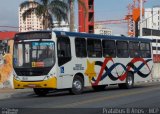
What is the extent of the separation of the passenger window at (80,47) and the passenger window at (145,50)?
6486mm

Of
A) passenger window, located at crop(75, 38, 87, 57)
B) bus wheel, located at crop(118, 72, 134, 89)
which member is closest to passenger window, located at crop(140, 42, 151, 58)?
bus wheel, located at crop(118, 72, 134, 89)

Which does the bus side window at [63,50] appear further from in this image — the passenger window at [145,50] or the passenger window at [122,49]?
the passenger window at [145,50]

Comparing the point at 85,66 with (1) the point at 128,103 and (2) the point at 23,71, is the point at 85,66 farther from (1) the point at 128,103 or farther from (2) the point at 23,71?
(1) the point at 128,103

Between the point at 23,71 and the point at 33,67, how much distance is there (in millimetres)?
597

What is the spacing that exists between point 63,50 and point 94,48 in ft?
9.97

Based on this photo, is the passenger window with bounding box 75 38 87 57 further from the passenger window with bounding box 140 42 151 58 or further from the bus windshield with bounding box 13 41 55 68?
the passenger window with bounding box 140 42 151 58

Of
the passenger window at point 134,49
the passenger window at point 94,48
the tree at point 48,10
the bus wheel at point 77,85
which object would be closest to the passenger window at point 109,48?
the passenger window at point 94,48

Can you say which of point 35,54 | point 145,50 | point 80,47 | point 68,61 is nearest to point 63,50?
point 68,61

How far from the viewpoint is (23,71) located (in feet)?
76.0

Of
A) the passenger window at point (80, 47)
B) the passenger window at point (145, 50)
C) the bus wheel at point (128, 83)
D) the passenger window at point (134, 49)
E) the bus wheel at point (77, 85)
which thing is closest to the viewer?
the bus wheel at point (77, 85)

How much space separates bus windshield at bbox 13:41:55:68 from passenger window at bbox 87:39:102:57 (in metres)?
3.16

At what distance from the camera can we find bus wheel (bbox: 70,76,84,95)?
24031mm

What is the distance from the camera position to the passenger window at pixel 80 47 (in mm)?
24342

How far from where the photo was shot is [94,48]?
25.9m
